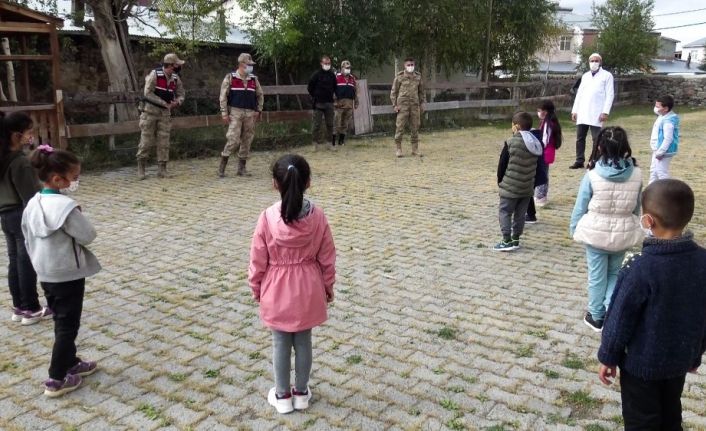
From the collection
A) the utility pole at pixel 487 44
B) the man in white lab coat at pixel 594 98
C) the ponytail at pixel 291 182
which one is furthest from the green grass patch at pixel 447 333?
the utility pole at pixel 487 44

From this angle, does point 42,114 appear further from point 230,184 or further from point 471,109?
point 471,109

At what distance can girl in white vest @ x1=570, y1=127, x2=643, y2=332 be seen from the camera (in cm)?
402

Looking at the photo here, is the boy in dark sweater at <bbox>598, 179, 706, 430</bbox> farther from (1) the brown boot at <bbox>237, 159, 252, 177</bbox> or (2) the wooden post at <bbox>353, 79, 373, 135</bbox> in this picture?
(2) the wooden post at <bbox>353, 79, 373, 135</bbox>

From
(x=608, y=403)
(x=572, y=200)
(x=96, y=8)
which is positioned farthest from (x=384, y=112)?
(x=608, y=403)

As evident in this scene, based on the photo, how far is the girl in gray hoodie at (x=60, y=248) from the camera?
325 cm

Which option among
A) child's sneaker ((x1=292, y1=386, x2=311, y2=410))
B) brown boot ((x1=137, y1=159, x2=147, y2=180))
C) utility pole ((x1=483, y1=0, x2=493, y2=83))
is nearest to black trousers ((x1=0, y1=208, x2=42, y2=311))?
child's sneaker ((x1=292, y1=386, x2=311, y2=410))

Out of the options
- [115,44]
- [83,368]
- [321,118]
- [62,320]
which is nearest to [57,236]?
[62,320]

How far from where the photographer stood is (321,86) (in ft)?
42.0

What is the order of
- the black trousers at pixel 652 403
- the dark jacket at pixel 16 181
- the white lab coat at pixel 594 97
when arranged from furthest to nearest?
the white lab coat at pixel 594 97 → the dark jacket at pixel 16 181 → the black trousers at pixel 652 403

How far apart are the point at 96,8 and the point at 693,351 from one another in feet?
38.8

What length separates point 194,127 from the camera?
39.4 feet

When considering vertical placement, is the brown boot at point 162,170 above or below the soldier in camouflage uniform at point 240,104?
below

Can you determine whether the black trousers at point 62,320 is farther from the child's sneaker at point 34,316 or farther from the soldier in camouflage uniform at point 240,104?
the soldier in camouflage uniform at point 240,104

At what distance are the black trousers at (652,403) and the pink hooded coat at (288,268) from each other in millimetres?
1445
